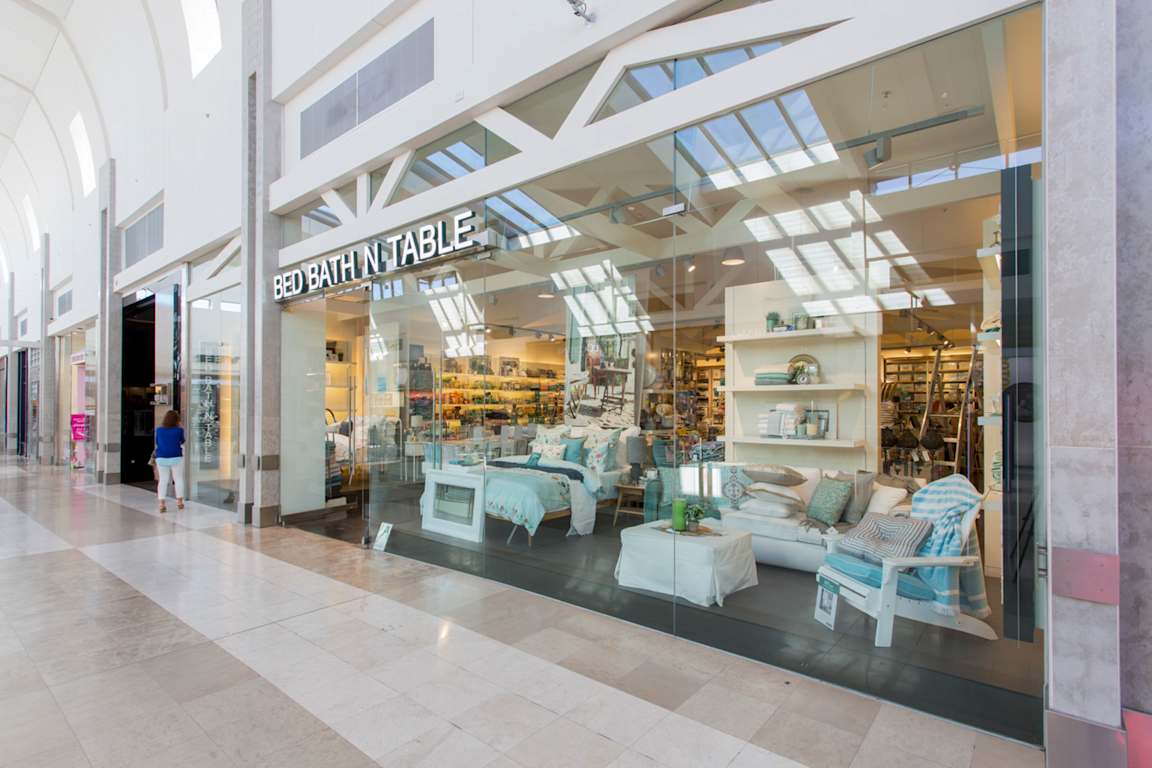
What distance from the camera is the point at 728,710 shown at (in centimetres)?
289

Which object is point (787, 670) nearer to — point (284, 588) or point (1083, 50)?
point (1083, 50)

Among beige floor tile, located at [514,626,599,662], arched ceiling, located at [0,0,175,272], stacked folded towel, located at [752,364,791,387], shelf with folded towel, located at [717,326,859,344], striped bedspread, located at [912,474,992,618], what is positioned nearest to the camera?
striped bedspread, located at [912,474,992,618]

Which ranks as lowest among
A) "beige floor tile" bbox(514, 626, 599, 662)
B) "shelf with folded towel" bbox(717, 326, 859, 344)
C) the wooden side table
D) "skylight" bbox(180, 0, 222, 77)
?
"beige floor tile" bbox(514, 626, 599, 662)

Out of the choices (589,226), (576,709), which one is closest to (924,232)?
(589,226)

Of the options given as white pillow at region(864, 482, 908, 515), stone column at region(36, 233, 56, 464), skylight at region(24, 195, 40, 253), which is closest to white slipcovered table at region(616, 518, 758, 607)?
white pillow at region(864, 482, 908, 515)

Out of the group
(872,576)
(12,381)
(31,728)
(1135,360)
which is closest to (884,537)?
(872,576)

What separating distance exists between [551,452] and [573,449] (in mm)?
207

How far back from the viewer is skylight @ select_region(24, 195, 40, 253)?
67.3 ft

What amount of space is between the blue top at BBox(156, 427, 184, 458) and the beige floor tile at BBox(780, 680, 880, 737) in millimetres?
9488

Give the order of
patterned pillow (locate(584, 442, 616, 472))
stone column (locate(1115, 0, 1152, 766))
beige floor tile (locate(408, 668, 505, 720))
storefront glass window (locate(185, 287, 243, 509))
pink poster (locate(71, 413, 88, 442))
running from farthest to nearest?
pink poster (locate(71, 413, 88, 442)) < storefront glass window (locate(185, 287, 243, 509)) < patterned pillow (locate(584, 442, 616, 472)) < beige floor tile (locate(408, 668, 505, 720)) < stone column (locate(1115, 0, 1152, 766))

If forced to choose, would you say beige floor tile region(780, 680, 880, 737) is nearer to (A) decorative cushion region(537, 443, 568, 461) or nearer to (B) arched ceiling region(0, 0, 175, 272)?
(A) decorative cushion region(537, 443, 568, 461)

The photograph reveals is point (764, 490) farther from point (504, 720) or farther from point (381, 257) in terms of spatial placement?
point (381, 257)

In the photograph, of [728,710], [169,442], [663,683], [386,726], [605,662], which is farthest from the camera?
[169,442]

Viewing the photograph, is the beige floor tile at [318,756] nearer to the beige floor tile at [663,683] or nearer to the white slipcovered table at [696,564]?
the beige floor tile at [663,683]
